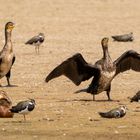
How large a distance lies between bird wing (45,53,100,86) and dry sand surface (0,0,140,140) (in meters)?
0.45

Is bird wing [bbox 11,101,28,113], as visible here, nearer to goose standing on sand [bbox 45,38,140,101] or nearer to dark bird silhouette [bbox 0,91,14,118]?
dark bird silhouette [bbox 0,91,14,118]

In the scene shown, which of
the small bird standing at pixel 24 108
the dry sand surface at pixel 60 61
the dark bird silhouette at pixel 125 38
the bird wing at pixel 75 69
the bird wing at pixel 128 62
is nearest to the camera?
A: the dry sand surface at pixel 60 61

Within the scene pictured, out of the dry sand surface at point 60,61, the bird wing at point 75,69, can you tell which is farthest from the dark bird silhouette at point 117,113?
the bird wing at point 75,69

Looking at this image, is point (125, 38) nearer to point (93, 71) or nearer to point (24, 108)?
point (93, 71)

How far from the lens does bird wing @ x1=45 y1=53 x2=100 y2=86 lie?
1748 cm

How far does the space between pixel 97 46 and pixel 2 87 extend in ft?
31.9

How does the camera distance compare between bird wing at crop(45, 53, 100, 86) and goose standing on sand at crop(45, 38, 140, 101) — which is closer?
goose standing on sand at crop(45, 38, 140, 101)

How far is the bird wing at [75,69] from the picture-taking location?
17484mm

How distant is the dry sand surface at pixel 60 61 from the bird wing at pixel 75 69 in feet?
1.46

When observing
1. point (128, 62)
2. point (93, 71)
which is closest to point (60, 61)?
point (128, 62)

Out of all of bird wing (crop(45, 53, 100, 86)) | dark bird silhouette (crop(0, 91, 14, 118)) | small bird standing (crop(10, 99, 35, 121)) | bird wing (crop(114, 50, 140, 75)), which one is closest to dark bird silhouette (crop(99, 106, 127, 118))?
small bird standing (crop(10, 99, 35, 121))

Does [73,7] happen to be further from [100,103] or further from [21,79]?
[100,103]

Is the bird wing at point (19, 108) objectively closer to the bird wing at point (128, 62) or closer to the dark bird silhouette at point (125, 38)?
the bird wing at point (128, 62)

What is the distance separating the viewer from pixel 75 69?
17672 mm
